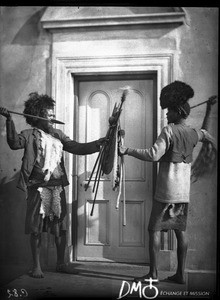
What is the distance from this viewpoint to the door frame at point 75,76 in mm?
3340

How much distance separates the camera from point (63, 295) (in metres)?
3.21

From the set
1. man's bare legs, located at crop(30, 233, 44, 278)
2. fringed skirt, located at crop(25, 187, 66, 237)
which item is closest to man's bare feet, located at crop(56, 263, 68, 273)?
man's bare legs, located at crop(30, 233, 44, 278)

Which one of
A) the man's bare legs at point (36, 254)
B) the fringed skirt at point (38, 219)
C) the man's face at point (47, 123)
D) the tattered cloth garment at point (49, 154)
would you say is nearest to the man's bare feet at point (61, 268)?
the man's bare legs at point (36, 254)

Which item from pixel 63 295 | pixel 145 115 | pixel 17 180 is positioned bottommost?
pixel 63 295

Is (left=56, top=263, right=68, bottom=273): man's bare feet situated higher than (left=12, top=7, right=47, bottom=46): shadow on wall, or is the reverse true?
(left=12, top=7, right=47, bottom=46): shadow on wall

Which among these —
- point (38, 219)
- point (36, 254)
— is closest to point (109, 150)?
point (38, 219)

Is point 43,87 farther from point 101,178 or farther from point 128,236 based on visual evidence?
point 128,236

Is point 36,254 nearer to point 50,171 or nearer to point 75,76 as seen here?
point 50,171

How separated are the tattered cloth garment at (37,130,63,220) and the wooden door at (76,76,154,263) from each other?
19cm

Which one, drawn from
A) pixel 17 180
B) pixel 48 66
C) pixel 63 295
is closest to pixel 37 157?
pixel 17 180

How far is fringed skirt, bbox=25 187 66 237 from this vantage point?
10.9ft

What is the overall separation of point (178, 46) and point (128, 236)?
1594 mm

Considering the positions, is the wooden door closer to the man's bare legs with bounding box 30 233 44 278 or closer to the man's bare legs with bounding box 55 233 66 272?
the man's bare legs with bounding box 55 233 66 272

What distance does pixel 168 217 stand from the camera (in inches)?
126
